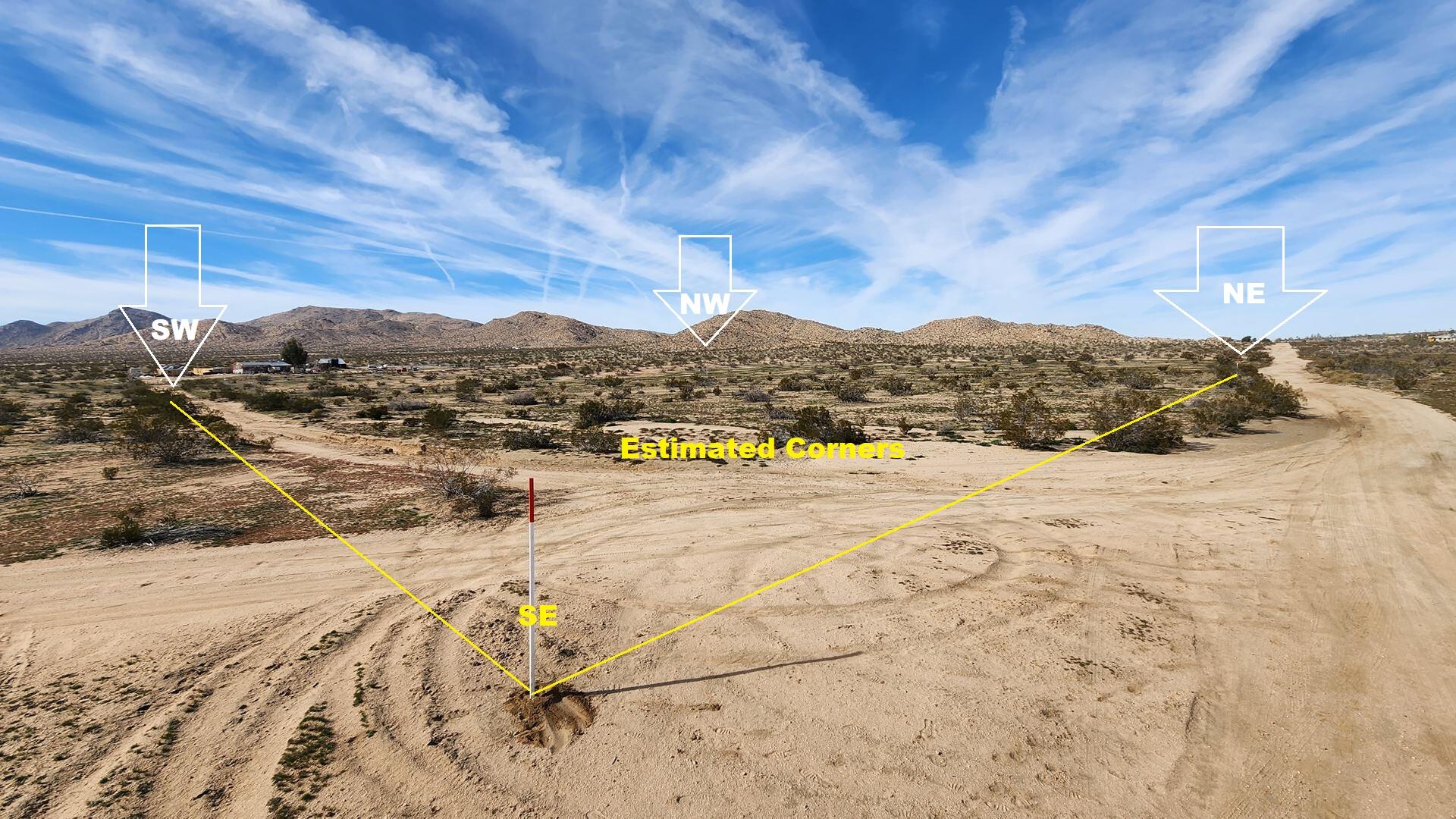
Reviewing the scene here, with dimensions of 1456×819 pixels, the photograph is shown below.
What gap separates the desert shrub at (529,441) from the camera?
2047cm

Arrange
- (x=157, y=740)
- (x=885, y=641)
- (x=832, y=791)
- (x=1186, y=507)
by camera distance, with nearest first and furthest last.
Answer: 1. (x=832, y=791)
2. (x=157, y=740)
3. (x=885, y=641)
4. (x=1186, y=507)

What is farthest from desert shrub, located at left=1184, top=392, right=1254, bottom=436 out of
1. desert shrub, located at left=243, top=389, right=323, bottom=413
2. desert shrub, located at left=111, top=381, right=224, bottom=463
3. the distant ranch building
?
the distant ranch building

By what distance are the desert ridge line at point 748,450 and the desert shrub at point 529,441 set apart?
278 cm

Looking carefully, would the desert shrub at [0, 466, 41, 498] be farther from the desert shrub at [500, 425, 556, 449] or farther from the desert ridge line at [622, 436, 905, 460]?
the desert ridge line at [622, 436, 905, 460]

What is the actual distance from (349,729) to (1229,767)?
28.5ft

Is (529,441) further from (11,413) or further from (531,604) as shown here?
(11,413)

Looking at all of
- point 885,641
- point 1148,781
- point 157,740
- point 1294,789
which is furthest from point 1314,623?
point 157,740

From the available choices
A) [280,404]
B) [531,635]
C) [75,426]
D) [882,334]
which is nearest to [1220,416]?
[531,635]

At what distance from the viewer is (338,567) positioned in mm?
9797

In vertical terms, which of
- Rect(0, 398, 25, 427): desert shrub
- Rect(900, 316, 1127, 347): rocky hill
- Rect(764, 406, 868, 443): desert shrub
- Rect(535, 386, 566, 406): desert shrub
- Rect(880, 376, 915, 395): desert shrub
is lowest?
Rect(764, 406, 868, 443): desert shrub

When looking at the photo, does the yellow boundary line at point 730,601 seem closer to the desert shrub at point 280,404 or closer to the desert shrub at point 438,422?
the desert shrub at point 438,422

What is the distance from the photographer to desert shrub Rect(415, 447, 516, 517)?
12852mm

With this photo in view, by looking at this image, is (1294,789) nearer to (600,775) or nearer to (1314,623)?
(1314,623)

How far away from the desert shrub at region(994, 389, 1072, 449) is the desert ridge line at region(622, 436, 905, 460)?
13.2ft
